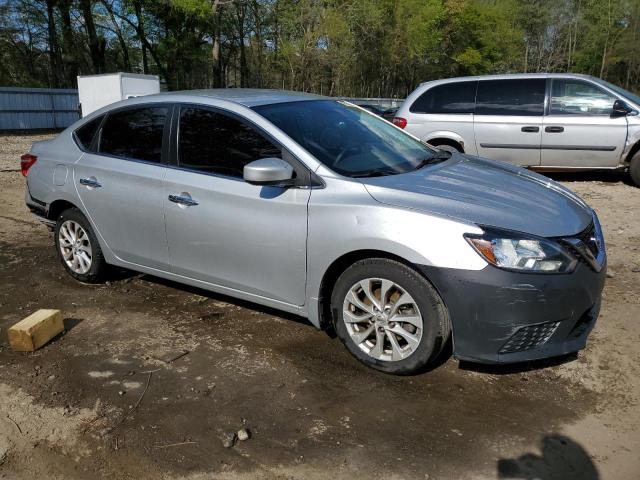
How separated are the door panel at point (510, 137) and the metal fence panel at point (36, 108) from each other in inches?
798

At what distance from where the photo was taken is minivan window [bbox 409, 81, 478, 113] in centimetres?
911

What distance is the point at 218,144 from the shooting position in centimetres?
390

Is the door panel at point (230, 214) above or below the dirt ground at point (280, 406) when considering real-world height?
above

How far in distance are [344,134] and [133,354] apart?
6.77ft

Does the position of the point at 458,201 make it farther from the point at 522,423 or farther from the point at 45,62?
the point at 45,62

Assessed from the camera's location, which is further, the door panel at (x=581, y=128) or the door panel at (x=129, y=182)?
the door panel at (x=581, y=128)

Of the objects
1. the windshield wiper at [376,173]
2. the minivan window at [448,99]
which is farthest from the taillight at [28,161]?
the minivan window at [448,99]

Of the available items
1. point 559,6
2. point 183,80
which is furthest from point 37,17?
point 559,6

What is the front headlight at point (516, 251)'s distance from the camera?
2.91 meters

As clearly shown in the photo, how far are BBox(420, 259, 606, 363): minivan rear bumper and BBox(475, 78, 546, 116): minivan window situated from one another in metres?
6.34

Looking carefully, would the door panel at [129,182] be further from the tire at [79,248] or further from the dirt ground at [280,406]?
the dirt ground at [280,406]

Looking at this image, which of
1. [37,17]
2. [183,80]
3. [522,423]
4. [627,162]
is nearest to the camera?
[522,423]

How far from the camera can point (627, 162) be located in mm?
8516

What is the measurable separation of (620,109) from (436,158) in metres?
5.69
